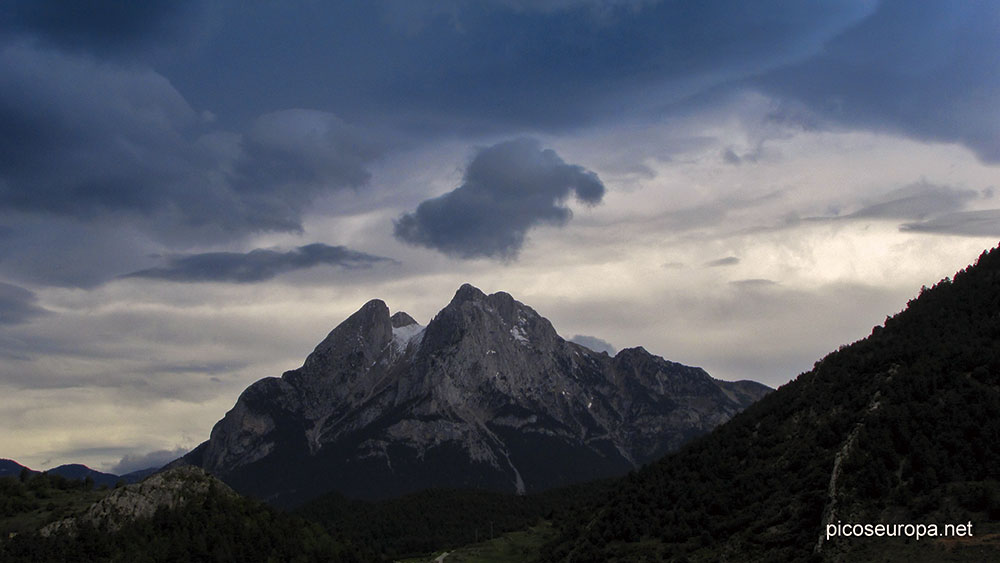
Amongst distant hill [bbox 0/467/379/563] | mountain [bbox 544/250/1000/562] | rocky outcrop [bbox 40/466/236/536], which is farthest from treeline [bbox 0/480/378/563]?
mountain [bbox 544/250/1000/562]

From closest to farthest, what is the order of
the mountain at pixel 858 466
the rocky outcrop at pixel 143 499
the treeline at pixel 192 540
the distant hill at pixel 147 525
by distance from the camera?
the mountain at pixel 858 466 → the treeline at pixel 192 540 → the distant hill at pixel 147 525 → the rocky outcrop at pixel 143 499

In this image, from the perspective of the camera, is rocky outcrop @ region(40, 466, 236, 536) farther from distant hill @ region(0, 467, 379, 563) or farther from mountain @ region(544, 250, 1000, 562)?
mountain @ region(544, 250, 1000, 562)

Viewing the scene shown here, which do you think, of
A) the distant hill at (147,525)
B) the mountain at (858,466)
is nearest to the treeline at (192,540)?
the distant hill at (147,525)

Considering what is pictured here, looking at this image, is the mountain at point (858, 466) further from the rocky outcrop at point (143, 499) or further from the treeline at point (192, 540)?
the rocky outcrop at point (143, 499)

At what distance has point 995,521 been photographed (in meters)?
97.1

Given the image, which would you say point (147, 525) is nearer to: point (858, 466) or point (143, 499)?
point (143, 499)

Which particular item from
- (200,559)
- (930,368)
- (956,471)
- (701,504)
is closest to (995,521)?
(956,471)

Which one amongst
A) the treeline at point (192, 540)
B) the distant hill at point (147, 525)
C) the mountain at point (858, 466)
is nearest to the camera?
the mountain at point (858, 466)

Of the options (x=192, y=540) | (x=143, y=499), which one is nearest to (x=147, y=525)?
(x=143, y=499)

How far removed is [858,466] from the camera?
118 meters

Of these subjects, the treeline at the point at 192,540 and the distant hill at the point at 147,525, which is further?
the distant hill at the point at 147,525

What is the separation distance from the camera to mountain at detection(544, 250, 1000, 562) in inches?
4119

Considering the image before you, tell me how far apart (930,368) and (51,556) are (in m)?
153

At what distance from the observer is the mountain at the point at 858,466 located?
105m
